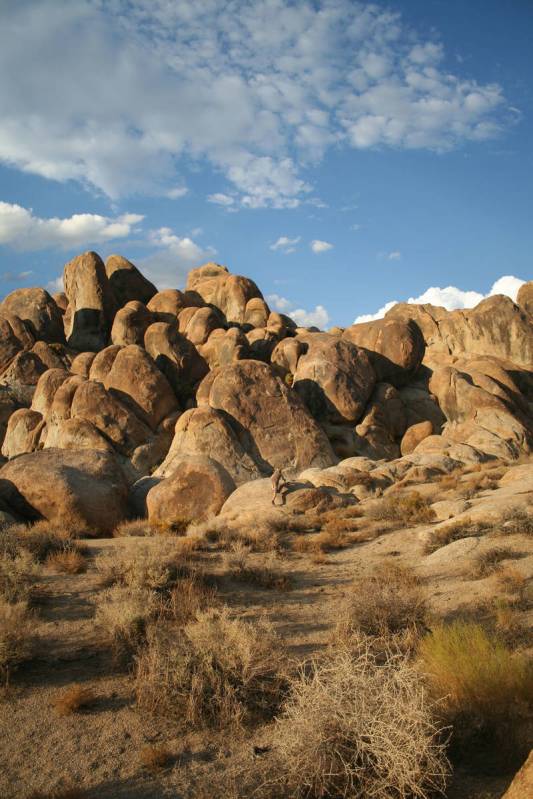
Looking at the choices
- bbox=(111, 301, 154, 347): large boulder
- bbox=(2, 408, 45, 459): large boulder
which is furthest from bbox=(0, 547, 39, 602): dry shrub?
bbox=(111, 301, 154, 347): large boulder

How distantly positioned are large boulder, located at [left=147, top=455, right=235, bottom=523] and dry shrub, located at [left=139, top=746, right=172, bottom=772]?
458 inches

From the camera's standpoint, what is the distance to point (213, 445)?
25422 millimetres

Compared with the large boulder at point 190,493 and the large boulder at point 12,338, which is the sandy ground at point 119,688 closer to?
the large boulder at point 190,493

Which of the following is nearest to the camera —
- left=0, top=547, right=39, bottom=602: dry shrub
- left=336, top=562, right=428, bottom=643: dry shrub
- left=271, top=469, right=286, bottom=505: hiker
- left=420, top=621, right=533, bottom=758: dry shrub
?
left=420, top=621, right=533, bottom=758: dry shrub

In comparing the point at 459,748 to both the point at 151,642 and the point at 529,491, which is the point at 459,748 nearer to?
the point at 151,642

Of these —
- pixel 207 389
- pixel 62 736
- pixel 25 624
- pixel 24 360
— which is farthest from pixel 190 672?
pixel 24 360

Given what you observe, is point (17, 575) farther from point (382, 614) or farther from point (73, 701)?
point (382, 614)

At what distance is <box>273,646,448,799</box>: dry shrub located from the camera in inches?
168

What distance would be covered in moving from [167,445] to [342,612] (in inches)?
869

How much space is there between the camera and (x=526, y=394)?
36219mm

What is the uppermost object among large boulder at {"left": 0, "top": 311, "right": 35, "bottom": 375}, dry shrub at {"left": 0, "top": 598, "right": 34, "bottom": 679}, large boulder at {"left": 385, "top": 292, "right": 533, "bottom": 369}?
large boulder at {"left": 0, "top": 311, "right": 35, "bottom": 375}

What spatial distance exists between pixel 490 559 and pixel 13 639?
7665 millimetres

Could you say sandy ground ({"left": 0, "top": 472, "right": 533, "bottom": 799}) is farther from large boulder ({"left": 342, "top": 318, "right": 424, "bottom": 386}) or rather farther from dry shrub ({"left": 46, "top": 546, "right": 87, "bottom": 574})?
large boulder ({"left": 342, "top": 318, "right": 424, "bottom": 386})

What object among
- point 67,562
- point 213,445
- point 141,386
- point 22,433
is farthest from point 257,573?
point 22,433
